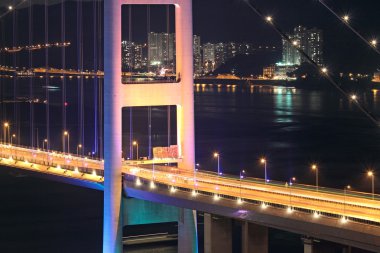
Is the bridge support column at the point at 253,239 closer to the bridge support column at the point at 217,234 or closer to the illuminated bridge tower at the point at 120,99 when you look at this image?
the bridge support column at the point at 217,234

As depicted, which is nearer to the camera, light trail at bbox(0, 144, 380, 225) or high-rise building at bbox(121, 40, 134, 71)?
light trail at bbox(0, 144, 380, 225)

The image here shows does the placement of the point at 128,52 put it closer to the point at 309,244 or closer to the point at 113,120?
the point at 113,120

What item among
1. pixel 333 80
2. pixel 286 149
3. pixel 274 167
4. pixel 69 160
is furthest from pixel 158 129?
pixel 333 80

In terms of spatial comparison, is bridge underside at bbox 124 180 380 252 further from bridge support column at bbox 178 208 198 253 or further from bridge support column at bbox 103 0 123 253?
bridge support column at bbox 178 208 198 253

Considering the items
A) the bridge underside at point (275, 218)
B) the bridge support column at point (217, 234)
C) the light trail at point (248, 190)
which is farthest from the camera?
the bridge support column at point (217, 234)

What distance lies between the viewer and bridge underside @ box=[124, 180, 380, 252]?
6250mm

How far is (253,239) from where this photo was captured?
799cm

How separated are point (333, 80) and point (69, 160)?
640 centimetres

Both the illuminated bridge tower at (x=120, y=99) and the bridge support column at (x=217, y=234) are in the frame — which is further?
the illuminated bridge tower at (x=120, y=99)

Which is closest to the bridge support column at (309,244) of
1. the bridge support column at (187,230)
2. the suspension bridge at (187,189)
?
the suspension bridge at (187,189)

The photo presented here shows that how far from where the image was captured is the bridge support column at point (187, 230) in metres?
9.36

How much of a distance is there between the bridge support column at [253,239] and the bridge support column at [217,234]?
1.32 ft

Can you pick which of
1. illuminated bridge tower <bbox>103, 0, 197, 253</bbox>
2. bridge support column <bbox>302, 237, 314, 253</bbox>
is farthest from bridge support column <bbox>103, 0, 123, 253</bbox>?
bridge support column <bbox>302, 237, 314, 253</bbox>

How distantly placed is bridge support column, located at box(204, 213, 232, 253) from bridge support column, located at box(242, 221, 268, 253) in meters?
0.40
